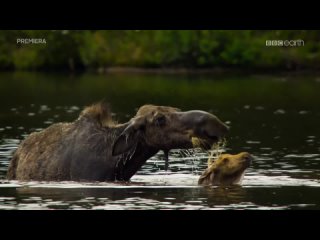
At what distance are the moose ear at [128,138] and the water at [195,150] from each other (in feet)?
2.51

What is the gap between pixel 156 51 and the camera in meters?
100

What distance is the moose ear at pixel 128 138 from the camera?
25.6m

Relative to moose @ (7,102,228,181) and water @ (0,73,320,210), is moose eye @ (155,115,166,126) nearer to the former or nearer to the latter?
moose @ (7,102,228,181)

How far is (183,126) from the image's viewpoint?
25125mm

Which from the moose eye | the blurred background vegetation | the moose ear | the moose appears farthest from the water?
the blurred background vegetation

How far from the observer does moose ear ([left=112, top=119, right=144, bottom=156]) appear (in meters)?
25.6

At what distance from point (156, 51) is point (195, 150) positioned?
74963 mm

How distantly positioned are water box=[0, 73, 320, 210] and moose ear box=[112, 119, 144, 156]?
30.1 inches

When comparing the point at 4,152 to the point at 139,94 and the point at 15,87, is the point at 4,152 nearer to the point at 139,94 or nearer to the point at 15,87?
the point at 139,94

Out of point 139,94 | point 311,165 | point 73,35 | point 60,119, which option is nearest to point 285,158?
point 311,165

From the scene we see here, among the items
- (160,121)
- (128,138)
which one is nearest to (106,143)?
(128,138)

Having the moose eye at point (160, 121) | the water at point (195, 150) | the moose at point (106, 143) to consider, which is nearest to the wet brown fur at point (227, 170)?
the water at point (195, 150)

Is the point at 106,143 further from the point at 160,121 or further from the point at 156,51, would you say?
the point at 156,51
